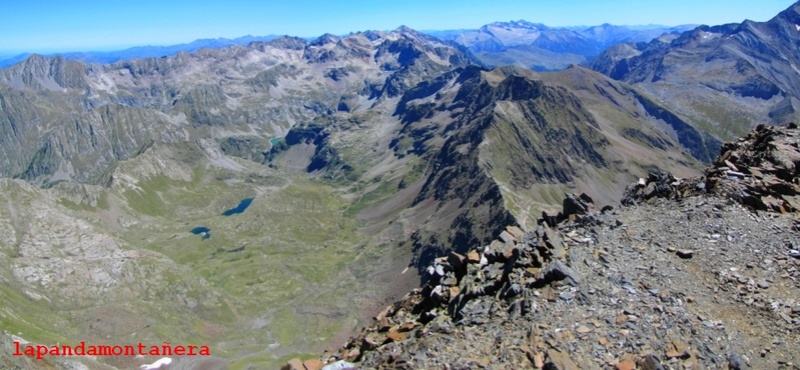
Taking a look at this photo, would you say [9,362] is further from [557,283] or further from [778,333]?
[778,333]

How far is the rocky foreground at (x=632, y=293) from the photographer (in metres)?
28.4

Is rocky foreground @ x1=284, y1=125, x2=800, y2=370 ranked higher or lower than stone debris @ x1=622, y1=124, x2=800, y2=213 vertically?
lower

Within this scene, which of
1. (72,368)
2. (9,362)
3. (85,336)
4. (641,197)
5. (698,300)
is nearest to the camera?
(698,300)

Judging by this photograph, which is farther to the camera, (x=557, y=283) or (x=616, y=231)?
(x=616, y=231)

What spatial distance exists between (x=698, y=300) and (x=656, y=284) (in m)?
2.52

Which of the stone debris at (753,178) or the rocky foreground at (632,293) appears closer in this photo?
the rocky foreground at (632,293)

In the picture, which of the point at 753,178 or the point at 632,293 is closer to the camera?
the point at 632,293

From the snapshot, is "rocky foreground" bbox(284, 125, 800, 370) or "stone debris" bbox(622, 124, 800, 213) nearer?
"rocky foreground" bbox(284, 125, 800, 370)

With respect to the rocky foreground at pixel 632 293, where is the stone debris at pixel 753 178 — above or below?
above

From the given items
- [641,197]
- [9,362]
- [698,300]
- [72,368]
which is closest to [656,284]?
[698,300]

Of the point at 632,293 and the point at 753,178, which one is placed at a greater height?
the point at 753,178

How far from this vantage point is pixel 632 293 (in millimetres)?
32562

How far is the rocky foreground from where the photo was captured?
2838 cm

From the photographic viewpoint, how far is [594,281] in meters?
33.8
